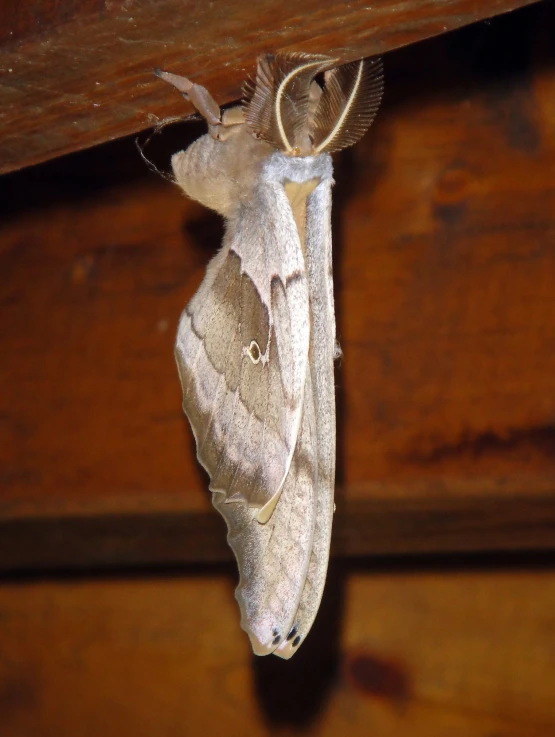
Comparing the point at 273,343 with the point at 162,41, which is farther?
the point at 273,343

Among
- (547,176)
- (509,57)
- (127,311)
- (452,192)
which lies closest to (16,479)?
(127,311)

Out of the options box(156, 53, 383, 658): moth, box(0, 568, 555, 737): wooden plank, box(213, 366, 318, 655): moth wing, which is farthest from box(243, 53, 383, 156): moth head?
box(0, 568, 555, 737): wooden plank

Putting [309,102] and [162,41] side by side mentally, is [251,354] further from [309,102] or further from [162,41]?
[162,41]

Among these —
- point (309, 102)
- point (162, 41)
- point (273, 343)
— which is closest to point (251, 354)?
point (273, 343)

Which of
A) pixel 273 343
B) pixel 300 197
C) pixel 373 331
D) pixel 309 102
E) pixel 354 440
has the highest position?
pixel 309 102

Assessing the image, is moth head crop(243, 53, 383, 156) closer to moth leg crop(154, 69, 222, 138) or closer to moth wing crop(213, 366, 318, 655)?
moth leg crop(154, 69, 222, 138)

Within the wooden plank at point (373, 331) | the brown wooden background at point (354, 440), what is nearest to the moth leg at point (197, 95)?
the brown wooden background at point (354, 440)
